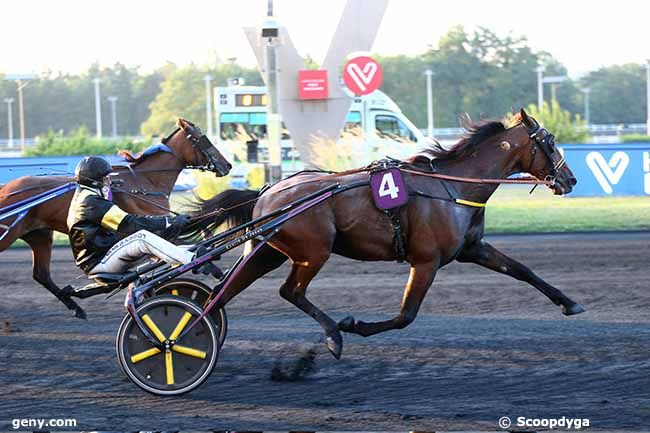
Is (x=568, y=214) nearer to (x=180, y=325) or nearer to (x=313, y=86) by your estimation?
(x=313, y=86)

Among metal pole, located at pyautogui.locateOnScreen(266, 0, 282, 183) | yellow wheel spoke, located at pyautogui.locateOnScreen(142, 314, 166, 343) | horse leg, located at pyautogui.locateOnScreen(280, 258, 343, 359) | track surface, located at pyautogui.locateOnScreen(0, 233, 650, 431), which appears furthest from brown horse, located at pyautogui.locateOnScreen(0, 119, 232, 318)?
metal pole, located at pyautogui.locateOnScreen(266, 0, 282, 183)

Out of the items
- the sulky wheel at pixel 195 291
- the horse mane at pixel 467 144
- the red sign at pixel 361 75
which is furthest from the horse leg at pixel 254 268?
the red sign at pixel 361 75

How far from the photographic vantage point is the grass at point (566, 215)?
1566cm

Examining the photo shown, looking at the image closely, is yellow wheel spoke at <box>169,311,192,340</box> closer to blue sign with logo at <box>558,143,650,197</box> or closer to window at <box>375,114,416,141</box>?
blue sign with logo at <box>558,143,650,197</box>

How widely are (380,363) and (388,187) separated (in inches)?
45.7

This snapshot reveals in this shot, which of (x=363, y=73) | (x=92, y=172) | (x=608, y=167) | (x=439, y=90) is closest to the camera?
(x=92, y=172)

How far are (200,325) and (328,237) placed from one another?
1.05m

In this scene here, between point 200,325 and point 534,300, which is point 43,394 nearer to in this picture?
point 200,325

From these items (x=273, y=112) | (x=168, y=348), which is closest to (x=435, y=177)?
(x=168, y=348)

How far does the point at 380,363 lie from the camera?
6699 mm

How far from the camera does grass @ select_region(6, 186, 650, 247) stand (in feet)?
51.4

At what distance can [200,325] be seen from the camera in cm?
603

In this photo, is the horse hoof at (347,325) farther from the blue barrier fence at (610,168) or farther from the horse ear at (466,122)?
the blue barrier fence at (610,168)

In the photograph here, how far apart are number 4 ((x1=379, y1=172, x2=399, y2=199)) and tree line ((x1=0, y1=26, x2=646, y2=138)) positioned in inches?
1639
